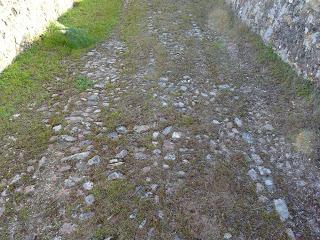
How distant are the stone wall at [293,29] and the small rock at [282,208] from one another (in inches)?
149

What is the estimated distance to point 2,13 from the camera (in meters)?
10.4

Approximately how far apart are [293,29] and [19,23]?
840 centimetres

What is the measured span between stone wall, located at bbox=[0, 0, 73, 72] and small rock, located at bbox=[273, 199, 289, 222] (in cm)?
831

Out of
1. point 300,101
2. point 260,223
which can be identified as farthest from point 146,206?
point 300,101

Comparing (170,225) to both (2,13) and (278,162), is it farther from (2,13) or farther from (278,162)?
(2,13)

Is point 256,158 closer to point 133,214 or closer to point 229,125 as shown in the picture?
point 229,125

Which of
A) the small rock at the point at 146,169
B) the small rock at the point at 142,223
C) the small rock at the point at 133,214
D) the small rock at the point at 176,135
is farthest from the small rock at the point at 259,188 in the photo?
the small rock at the point at 133,214

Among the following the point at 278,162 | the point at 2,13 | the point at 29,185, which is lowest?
the point at 29,185

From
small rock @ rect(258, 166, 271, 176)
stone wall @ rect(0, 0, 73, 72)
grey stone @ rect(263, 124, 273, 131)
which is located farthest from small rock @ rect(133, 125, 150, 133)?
stone wall @ rect(0, 0, 73, 72)

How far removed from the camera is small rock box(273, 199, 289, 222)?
657 centimetres

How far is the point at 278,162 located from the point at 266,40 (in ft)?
18.2

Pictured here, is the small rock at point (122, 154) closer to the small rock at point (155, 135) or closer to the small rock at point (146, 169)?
the small rock at point (146, 169)

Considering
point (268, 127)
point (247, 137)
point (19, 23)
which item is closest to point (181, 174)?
point (247, 137)

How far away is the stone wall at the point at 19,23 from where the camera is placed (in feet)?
34.4
